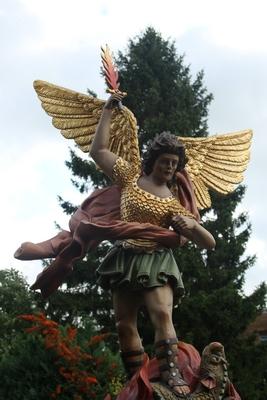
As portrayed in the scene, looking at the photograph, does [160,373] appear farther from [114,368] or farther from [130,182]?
[114,368]

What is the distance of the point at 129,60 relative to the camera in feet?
57.4

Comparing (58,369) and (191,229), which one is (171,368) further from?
(58,369)

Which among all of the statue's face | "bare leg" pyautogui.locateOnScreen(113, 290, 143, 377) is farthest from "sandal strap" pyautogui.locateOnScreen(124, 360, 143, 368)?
the statue's face

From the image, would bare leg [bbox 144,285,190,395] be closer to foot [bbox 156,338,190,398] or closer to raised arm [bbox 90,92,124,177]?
foot [bbox 156,338,190,398]

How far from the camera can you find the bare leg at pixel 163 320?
430cm

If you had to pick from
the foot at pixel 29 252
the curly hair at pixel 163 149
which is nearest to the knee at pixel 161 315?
the foot at pixel 29 252

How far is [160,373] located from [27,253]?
1.13 meters

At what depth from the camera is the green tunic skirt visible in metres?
4.54

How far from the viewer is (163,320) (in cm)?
442

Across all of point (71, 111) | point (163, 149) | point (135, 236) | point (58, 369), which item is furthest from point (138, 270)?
point (58, 369)

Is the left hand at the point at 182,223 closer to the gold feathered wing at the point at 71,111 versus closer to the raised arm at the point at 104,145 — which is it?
the raised arm at the point at 104,145

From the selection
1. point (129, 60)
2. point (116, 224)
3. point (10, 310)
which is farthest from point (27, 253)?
point (10, 310)

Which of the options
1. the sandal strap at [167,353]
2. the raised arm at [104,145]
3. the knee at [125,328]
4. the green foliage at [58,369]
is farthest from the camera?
the green foliage at [58,369]

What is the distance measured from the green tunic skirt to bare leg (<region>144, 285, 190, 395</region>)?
57mm
